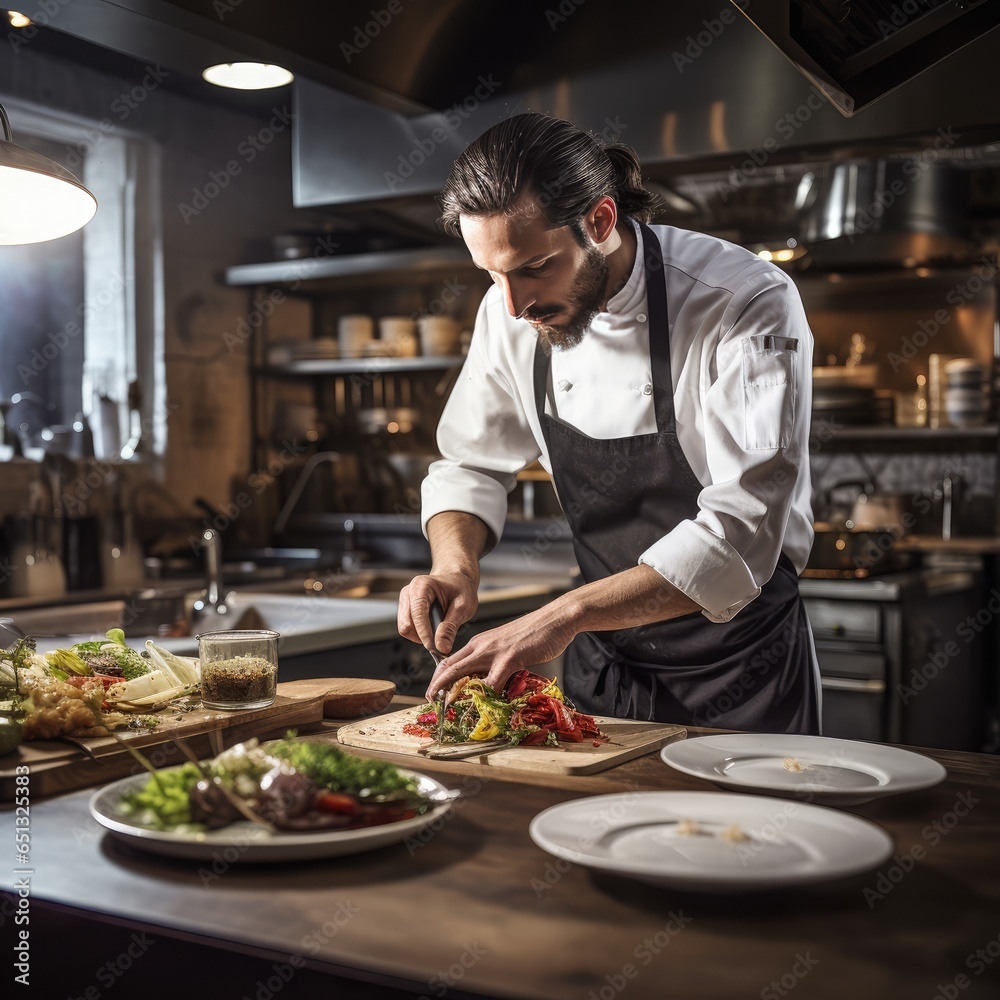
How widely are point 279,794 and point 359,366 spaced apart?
3.97 meters

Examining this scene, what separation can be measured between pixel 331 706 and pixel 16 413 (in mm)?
2715

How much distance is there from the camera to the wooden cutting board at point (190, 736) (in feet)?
4.14

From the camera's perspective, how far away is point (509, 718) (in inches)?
58.1

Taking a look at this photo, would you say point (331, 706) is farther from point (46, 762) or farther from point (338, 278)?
point (338, 278)

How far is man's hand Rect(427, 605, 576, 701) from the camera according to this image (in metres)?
1.48

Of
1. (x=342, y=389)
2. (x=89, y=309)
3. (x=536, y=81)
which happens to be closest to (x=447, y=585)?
(x=536, y=81)

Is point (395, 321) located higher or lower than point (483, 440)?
higher

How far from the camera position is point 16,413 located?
12.9 feet

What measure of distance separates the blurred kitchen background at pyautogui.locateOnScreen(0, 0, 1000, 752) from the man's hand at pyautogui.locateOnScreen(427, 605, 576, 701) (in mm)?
976

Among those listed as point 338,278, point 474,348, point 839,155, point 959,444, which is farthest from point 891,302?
point 474,348

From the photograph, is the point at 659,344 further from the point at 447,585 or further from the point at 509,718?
the point at 509,718

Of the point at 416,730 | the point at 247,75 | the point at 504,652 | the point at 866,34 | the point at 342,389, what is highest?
the point at 247,75

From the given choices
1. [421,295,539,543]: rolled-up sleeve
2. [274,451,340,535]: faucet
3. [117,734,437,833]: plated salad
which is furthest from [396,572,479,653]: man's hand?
[274,451,340,535]: faucet

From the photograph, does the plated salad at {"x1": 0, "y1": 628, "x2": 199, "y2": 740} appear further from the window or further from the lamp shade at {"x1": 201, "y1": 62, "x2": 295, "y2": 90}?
the window
